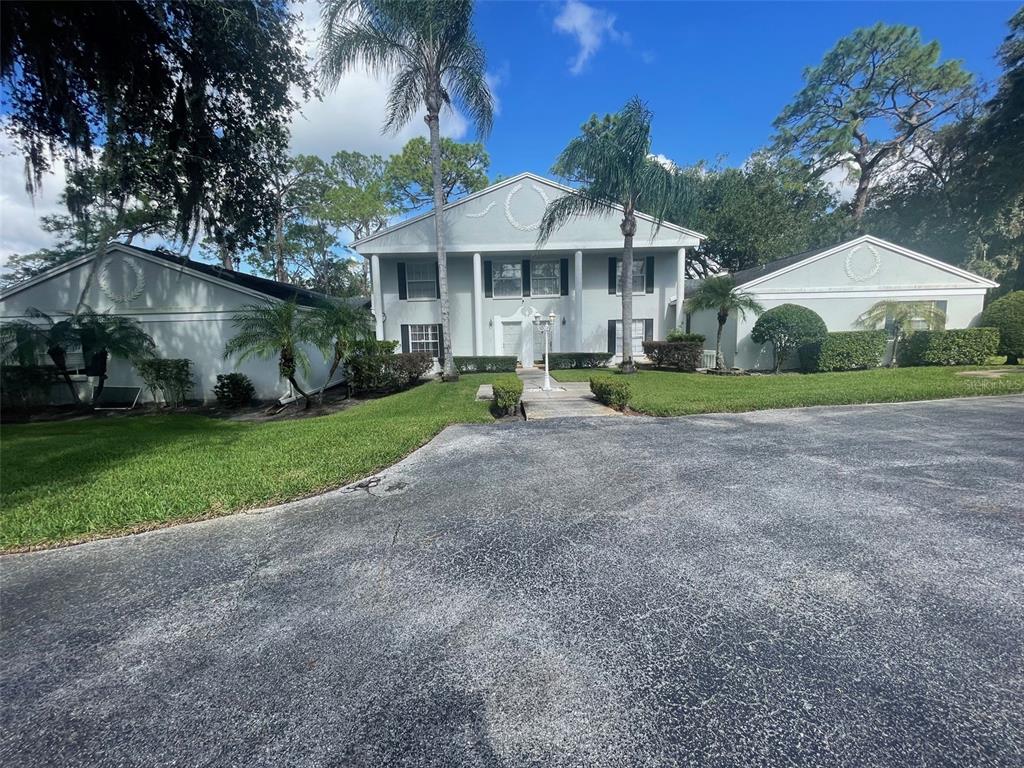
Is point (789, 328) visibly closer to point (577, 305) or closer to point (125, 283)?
point (577, 305)

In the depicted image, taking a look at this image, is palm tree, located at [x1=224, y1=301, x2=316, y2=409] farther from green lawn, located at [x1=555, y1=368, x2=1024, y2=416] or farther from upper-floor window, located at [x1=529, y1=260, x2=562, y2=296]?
upper-floor window, located at [x1=529, y1=260, x2=562, y2=296]

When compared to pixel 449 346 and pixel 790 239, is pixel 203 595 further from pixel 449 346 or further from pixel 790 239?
pixel 790 239

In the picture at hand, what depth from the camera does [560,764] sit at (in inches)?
61.1

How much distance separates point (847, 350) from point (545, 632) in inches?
637

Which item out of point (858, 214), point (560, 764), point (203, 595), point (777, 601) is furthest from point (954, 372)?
point (858, 214)

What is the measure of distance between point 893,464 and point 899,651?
3.83 m

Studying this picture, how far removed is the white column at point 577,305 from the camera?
16031mm

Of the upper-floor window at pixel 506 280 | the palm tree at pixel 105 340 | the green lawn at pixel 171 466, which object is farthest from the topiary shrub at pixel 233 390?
the upper-floor window at pixel 506 280

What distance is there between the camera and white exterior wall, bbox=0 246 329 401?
1185 centimetres

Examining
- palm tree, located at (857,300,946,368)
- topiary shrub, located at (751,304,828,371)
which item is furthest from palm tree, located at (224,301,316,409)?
palm tree, located at (857,300,946,368)

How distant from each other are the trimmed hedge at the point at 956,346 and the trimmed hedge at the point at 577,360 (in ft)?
34.3

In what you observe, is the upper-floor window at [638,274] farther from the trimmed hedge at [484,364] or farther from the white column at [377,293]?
the white column at [377,293]

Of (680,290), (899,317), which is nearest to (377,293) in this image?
(680,290)

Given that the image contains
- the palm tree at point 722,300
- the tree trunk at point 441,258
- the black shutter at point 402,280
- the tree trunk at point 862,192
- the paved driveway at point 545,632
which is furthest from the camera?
the tree trunk at point 862,192
